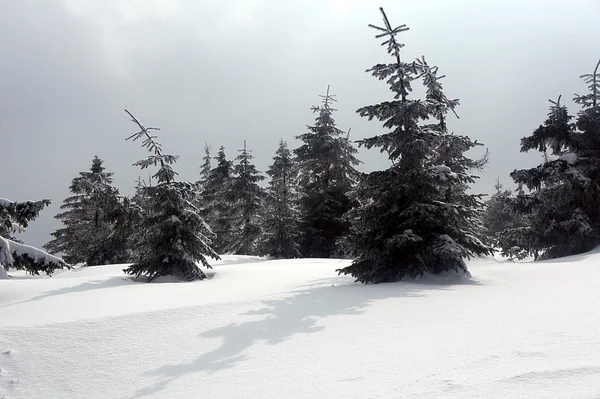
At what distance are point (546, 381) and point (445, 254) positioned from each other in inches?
228

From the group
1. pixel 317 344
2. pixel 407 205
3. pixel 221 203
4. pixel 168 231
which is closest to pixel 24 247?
pixel 168 231

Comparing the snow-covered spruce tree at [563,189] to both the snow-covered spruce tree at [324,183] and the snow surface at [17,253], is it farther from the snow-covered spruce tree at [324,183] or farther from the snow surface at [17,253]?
the snow surface at [17,253]

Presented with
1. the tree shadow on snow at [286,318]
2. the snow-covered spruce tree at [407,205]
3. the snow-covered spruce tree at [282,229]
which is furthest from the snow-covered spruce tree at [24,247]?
the snow-covered spruce tree at [282,229]

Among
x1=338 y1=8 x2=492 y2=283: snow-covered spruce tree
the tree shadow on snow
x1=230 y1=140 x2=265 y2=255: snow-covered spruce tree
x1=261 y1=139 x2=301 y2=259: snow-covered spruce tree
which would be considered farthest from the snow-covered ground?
x1=230 y1=140 x2=265 y2=255: snow-covered spruce tree

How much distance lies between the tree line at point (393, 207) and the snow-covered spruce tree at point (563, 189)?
0.04m

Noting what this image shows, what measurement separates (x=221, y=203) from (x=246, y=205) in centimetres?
401

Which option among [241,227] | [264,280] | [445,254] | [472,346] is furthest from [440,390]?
[241,227]

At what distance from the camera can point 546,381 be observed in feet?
10.3

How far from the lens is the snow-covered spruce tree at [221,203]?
33.1m

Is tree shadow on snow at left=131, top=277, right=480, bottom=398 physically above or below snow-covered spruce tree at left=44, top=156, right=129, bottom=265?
below

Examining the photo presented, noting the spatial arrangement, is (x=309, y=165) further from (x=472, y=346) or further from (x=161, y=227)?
(x=472, y=346)

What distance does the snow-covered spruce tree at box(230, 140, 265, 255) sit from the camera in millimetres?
31125

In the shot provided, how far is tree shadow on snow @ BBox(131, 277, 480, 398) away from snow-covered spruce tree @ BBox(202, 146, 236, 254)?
81.5ft

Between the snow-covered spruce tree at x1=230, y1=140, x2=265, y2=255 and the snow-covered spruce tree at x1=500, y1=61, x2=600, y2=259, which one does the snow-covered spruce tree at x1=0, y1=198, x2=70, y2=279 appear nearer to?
the snow-covered spruce tree at x1=500, y1=61, x2=600, y2=259
